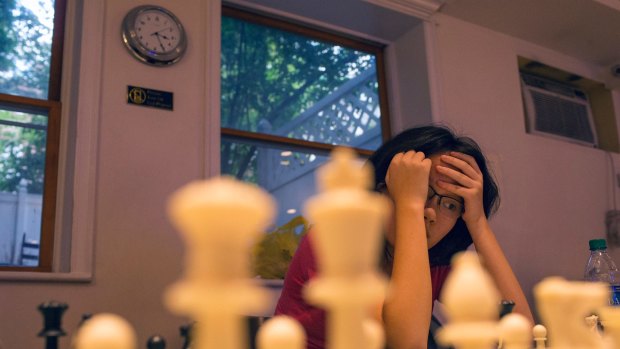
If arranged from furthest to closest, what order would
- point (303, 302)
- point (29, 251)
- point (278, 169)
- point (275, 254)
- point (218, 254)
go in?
point (278, 169) < point (275, 254) < point (29, 251) < point (303, 302) < point (218, 254)

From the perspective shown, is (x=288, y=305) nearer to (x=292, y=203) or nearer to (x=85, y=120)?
(x=85, y=120)

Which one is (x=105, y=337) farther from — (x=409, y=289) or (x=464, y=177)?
(x=464, y=177)

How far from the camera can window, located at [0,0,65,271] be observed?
196cm

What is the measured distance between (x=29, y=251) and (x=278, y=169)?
111cm

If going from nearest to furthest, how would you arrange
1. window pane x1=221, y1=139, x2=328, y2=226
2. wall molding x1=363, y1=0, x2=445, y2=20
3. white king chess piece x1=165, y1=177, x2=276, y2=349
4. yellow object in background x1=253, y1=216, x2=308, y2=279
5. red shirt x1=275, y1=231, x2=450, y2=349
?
white king chess piece x1=165, y1=177, x2=276, y2=349, red shirt x1=275, y1=231, x2=450, y2=349, yellow object in background x1=253, y1=216, x2=308, y2=279, window pane x1=221, y1=139, x2=328, y2=226, wall molding x1=363, y1=0, x2=445, y2=20

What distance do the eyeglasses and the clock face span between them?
4.28ft

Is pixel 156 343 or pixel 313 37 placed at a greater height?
pixel 313 37

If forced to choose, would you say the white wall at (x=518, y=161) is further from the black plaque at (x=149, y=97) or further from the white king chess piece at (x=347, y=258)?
the white king chess piece at (x=347, y=258)

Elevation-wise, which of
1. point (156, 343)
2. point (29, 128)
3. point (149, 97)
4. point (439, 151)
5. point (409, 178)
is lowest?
point (156, 343)

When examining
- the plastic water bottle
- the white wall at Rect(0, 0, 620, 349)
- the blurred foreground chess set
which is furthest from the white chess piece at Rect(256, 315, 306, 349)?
the plastic water bottle

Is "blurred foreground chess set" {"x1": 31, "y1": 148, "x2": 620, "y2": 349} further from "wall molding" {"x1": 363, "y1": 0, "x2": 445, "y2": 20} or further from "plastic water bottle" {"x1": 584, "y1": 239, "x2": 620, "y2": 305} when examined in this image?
"plastic water bottle" {"x1": 584, "y1": 239, "x2": 620, "y2": 305}

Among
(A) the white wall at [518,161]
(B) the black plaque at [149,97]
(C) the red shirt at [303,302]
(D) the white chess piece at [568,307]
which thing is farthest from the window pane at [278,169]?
(D) the white chess piece at [568,307]

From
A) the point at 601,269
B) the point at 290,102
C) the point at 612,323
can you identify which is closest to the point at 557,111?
the point at 601,269

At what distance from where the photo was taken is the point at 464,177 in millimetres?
1280
